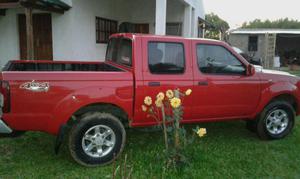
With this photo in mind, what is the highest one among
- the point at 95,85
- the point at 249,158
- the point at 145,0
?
the point at 145,0

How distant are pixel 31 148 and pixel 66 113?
1397mm

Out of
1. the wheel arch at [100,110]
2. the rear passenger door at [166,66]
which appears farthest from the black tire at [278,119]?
the wheel arch at [100,110]

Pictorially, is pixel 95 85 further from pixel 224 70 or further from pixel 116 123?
pixel 224 70

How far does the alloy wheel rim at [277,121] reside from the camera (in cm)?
558

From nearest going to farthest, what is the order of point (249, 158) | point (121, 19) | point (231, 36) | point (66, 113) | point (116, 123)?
point (66, 113), point (116, 123), point (249, 158), point (121, 19), point (231, 36)

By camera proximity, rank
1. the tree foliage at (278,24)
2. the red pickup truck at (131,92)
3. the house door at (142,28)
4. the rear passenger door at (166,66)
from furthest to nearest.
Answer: the tree foliage at (278,24)
the house door at (142,28)
the rear passenger door at (166,66)
the red pickup truck at (131,92)

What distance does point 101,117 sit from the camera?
4.25 metres

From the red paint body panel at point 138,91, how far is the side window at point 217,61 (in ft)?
0.27

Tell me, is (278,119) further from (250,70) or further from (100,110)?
(100,110)

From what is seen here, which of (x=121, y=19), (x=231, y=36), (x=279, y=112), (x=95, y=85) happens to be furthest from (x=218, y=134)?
(x=231, y=36)

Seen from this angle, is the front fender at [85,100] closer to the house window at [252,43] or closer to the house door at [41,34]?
the house door at [41,34]

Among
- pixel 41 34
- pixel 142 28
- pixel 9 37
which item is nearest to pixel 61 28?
pixel 41 34

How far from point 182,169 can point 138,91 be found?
1.24 metres

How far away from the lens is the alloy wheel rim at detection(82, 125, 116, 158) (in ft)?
14.0
